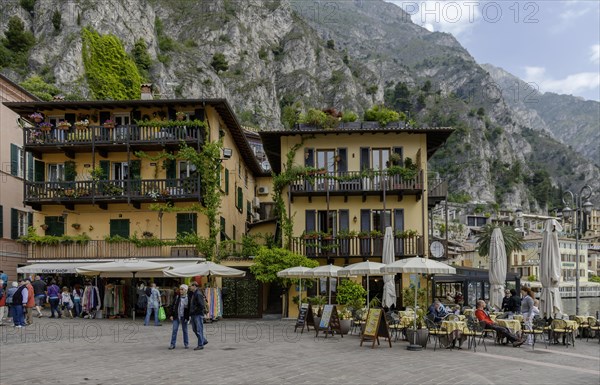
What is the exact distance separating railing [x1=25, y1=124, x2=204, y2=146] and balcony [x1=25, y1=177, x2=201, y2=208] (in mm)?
2128

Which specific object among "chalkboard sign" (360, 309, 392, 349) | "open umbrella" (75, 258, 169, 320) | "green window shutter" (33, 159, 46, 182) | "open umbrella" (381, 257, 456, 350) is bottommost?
"chalkboard sign" (360, 309, 392, 349)

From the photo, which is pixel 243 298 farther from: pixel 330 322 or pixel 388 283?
pixel 330 322

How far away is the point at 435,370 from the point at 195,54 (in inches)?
4640

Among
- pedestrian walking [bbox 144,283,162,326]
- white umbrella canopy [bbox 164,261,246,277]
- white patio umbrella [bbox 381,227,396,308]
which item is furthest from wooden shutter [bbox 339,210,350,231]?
pedestrian walking [bbox 144,283,162,326]

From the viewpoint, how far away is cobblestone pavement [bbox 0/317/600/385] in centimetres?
1155

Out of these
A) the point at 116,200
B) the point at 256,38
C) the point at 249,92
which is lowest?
the point at 116,200

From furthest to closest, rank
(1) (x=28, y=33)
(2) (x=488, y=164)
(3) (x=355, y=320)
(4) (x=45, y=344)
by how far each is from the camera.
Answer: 1. (2) (x=488, y=164)
2. (1) (x=28, y=33)
3. (3) (x=355, y=320)
4. (4) (x=45, y=344)

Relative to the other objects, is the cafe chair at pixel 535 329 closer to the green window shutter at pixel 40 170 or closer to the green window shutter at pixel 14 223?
the green window shutter at pixel 40 170

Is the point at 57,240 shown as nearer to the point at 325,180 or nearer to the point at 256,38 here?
the point at 325,180

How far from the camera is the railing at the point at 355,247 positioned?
1253 inches

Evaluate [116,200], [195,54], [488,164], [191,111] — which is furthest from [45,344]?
[488,164]

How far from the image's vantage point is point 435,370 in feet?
41.7

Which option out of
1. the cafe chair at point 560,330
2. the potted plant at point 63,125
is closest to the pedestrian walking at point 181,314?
the cafe chair at point 560,330

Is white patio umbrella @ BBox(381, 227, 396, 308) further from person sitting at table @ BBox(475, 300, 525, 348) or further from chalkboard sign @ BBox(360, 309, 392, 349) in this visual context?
chalkboard sign @ BBox(360, 309, 392, 349)
